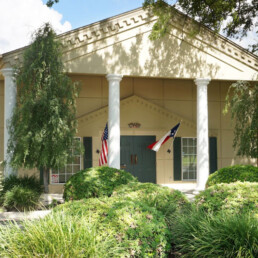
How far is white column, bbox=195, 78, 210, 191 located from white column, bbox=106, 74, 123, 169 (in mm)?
3283

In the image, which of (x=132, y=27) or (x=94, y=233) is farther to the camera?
(x=132, y=27)

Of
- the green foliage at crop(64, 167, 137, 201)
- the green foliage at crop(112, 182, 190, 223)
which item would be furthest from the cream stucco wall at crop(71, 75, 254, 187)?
the green foliage at crop(112, 182, 190, 223)

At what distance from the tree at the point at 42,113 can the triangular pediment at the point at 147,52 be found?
930 millimetres

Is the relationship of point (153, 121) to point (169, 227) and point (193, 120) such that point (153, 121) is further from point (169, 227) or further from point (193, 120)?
point (169, 227)

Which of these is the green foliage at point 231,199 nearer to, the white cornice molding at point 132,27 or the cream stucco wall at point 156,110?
the white cornice molding at point 132,27

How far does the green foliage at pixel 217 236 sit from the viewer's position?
455 cm

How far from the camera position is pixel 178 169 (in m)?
15.0

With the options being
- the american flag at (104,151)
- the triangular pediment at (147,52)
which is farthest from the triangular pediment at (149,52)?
the american flag at (104,151)

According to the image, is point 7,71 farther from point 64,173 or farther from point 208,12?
point 208,12

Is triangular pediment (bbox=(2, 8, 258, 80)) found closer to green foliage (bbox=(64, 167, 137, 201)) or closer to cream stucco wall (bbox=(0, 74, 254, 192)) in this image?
cream stucco wall (bbox=(0, 74, 254, 192))

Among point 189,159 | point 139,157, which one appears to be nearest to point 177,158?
point 189,159

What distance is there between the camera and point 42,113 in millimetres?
10555

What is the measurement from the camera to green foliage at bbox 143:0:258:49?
12.2 metres

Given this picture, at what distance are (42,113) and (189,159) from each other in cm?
749
